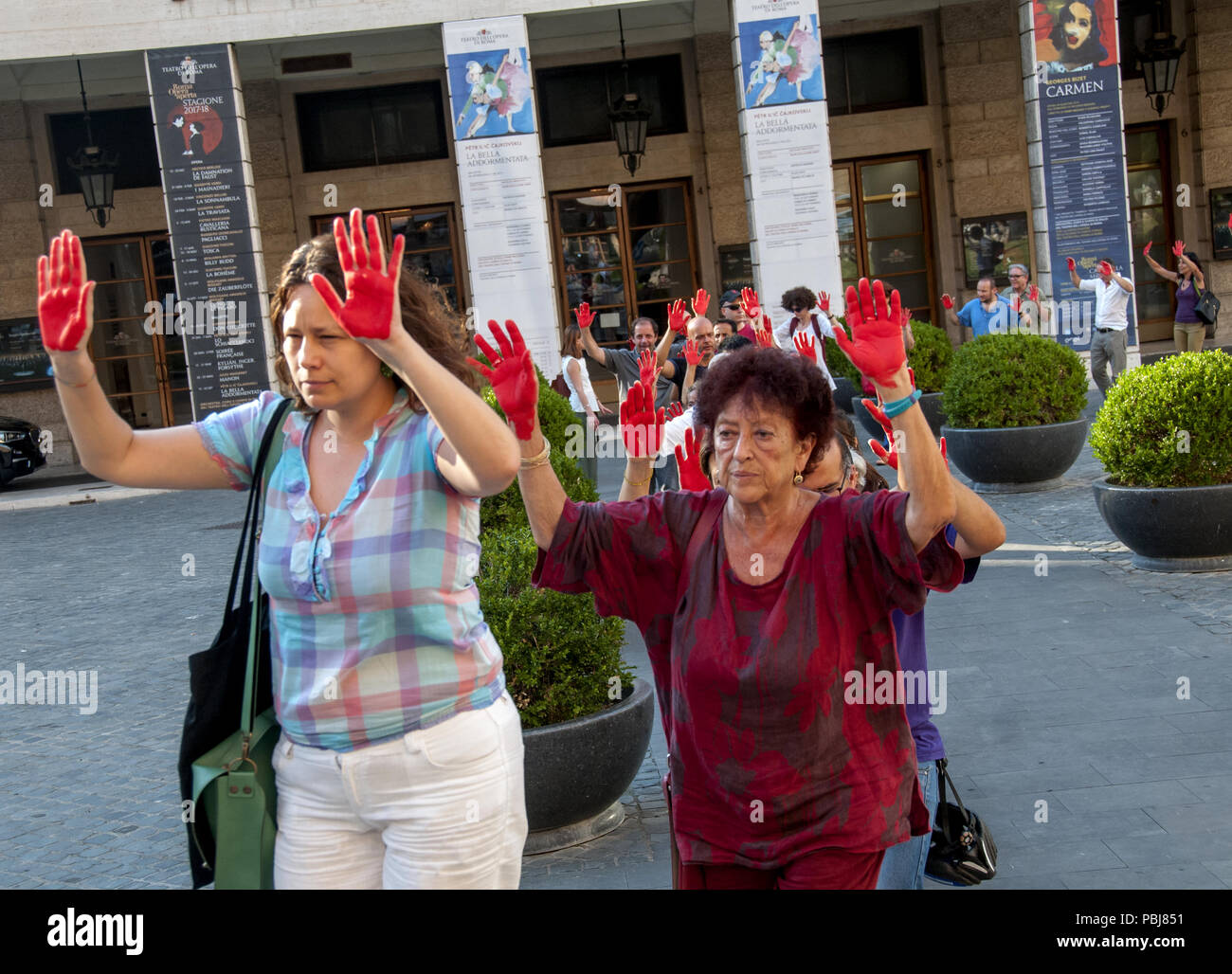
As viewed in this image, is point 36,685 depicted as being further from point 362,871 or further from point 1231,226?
point 1231,226

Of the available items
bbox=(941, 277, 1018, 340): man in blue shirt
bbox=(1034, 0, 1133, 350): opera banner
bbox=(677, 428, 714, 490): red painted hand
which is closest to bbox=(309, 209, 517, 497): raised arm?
bbox=(677, 428, 714, 490): red painted hand

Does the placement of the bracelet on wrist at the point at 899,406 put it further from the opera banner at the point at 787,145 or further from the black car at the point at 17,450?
the black car at the point at 17,450

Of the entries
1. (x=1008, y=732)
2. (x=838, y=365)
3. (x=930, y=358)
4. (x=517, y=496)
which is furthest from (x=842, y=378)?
(x=1008, y=732)

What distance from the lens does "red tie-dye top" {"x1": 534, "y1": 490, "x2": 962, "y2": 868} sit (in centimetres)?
263

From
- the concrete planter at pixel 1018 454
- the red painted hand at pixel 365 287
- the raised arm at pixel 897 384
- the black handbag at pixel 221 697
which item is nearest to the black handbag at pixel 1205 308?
the concrete planter at pixel 1018 454

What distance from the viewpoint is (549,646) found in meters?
4.82

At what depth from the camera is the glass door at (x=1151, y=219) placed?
840 inches

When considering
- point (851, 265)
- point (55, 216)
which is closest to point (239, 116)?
point (55, 216)

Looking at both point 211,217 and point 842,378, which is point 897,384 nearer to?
point 842,378

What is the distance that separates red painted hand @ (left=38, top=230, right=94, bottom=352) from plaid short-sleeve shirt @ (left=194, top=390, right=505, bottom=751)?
0.47 m

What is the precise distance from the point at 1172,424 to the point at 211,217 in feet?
39.6

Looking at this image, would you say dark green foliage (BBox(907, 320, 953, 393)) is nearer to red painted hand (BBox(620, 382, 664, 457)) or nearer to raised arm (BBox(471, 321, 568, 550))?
red painted hand (BBox(620, 382, 664, 457))

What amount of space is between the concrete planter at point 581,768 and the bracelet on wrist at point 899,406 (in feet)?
8.15

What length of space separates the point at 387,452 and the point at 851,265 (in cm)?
1926
